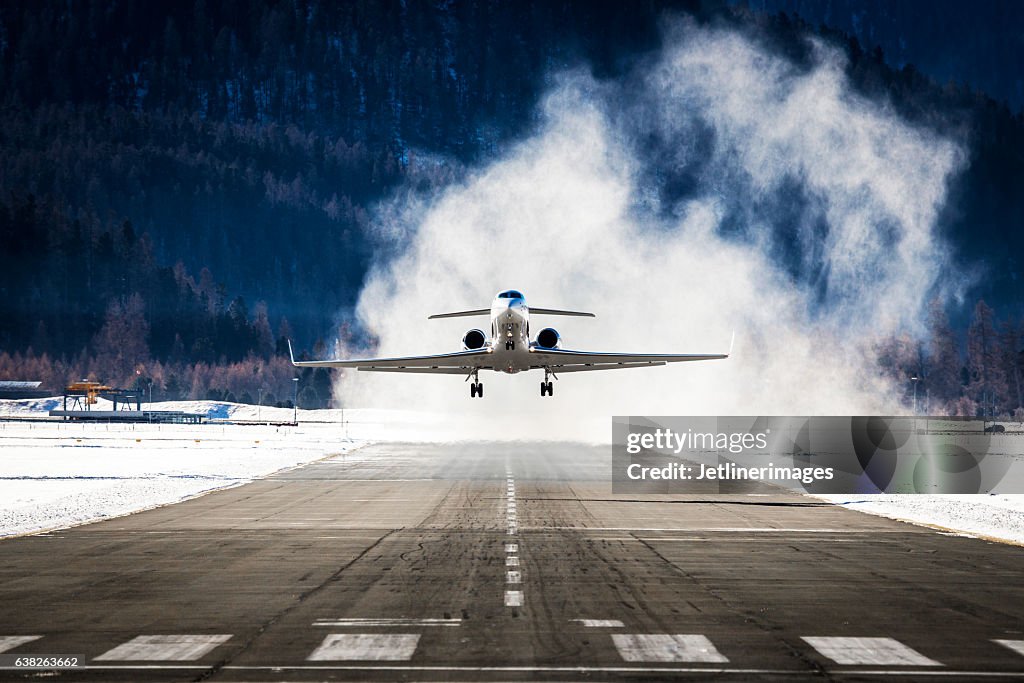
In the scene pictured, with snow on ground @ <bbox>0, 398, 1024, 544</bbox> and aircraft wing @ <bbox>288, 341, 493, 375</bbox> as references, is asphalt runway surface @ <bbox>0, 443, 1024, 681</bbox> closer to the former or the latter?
snow on ground @ <bbox>0, 398, 1024, 544</bbox>

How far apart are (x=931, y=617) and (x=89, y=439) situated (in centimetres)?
8562

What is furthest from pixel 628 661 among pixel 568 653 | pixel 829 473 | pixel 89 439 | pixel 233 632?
pixel 89 439

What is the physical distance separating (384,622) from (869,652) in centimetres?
636

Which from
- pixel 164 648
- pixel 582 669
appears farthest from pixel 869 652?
pixel 164 648

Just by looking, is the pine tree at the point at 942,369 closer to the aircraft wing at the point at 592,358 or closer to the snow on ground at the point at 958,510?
the aircraft wing at the point at 592,358

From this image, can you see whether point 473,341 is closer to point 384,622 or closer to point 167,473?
→ point 167,473

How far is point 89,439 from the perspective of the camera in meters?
90.2

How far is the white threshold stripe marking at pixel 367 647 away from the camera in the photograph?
41.3 ft

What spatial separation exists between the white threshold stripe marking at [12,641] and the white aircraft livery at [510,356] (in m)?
30.4

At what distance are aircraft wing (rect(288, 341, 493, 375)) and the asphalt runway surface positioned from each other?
54.0 feet

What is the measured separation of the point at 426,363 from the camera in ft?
169

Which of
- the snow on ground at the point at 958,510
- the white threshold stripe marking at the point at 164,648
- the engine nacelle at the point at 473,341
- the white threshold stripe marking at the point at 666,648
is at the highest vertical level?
the engine nacelle at the point at 473,341

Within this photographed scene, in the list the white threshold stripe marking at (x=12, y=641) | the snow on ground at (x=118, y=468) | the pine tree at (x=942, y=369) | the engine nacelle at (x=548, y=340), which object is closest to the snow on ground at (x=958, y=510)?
the engine nacelle at (x=548, y=340)

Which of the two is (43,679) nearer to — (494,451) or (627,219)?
(494,451)
